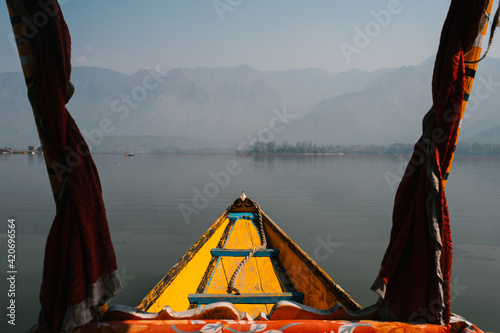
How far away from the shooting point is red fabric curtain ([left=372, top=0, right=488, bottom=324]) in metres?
1.79

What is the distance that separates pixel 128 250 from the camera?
771 centimetres

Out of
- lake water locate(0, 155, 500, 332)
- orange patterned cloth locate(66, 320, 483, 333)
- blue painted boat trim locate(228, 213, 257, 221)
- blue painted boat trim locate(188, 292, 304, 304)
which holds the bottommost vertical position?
lake water locate(0, 155, 500, 332)

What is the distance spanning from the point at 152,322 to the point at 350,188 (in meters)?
19.1

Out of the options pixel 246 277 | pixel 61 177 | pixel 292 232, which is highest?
pixel 61 177

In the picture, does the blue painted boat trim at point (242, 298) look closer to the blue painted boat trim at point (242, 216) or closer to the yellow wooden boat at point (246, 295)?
the yellow wooden boat at point (246, 295)

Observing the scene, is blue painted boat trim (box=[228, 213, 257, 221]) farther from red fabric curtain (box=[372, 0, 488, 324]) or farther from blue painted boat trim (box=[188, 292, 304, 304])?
red fabric curtain (box=[372, 0, 488, 324])

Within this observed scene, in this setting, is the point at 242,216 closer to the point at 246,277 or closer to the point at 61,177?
the point at 246,277

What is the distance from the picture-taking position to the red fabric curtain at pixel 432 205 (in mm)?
1792

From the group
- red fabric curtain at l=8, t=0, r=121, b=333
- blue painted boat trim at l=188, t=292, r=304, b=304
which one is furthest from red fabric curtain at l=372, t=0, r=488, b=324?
red fabric curtain at l=8, t=0, r=121, b=333

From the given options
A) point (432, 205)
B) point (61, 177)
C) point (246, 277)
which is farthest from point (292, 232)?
point (61, 177)

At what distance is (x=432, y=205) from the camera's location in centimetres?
184

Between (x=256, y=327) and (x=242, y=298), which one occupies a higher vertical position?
(x=256, y=327)

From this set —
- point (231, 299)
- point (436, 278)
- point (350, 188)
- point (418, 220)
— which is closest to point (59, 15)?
point (418, 220)

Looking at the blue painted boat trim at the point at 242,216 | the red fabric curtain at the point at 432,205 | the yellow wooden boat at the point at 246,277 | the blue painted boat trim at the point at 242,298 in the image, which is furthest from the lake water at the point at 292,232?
the red fabric curtain at the point at 432,205
